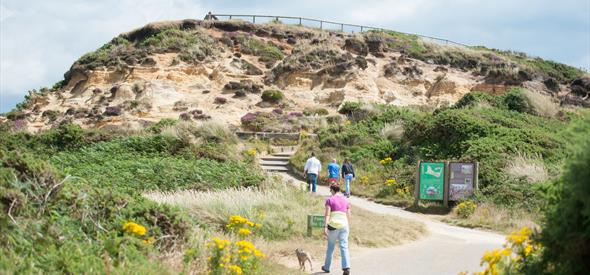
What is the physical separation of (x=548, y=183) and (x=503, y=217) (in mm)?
10049

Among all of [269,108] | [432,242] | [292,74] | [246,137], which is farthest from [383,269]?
[292,74]

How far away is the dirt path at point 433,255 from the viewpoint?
1084cm

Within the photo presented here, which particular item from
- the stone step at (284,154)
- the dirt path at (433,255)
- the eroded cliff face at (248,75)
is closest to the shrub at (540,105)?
the stone step at (284,154)

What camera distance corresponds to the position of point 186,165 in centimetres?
1894

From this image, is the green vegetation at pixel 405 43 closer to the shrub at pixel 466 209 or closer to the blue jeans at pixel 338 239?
the shrub at pixel 466 209

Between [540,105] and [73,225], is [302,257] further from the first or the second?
[540,105]

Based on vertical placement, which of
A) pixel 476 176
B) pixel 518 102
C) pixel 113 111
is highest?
pixel 518 102

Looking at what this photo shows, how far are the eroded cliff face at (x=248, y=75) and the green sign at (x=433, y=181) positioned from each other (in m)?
23.2

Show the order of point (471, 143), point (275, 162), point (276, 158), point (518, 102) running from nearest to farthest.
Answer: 1. point (471, 143)
2. point (275, 162)
3. point (518, 102)
4. point (276, 158)

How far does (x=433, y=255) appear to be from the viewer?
1205 cm

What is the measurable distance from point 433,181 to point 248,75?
32.0m

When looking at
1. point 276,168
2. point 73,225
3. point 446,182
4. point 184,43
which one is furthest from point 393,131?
point 184,43

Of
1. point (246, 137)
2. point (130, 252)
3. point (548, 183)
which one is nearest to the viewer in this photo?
point (548, 183)

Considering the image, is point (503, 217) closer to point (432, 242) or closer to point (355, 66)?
point (432, 242)
